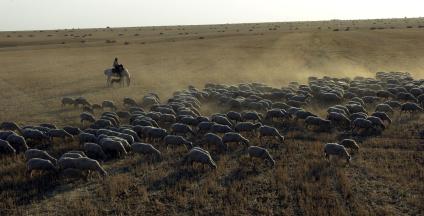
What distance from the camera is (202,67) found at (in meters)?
39.1

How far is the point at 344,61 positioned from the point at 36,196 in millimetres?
35191

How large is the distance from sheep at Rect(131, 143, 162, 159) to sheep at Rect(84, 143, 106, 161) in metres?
0.98

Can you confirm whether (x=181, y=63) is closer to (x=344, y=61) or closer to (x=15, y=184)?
(x=344, y=61)

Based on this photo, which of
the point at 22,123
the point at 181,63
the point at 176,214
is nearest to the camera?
the point at 176,214

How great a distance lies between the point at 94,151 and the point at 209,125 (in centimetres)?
451

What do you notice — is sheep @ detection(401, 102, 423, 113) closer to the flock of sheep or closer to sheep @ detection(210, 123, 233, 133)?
the flock of sheep

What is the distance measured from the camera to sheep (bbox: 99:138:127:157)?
1495 cm

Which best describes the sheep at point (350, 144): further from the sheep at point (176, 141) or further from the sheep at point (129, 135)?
the sheep at point (129, 135)

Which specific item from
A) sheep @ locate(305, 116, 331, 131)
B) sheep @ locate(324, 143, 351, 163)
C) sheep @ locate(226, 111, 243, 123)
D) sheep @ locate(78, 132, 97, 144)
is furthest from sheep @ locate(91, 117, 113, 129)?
sheep @ locate(324, 143, 351, 163)

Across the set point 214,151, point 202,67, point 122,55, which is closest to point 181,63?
point 202,67

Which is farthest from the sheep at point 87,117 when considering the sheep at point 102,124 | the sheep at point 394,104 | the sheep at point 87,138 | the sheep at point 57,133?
the sheep at point 394,104

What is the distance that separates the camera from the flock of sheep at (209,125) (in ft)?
47.0

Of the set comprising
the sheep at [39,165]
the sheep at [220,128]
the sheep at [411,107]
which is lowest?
the sheep at [39,165]

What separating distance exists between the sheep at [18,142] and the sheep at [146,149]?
12.5 feet
